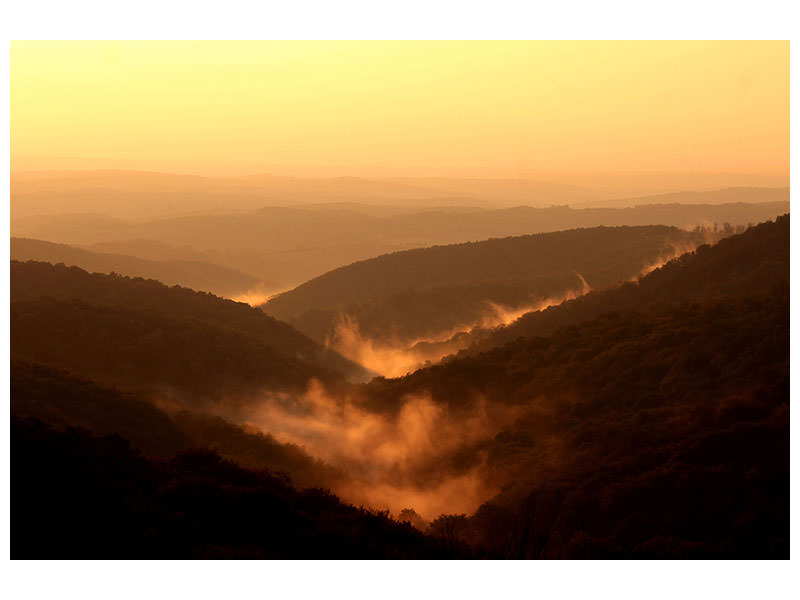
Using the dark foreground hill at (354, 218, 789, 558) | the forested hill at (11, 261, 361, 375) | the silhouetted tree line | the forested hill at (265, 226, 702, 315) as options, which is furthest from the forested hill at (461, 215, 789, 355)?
the forested hill at (265, 226, 702, 315)

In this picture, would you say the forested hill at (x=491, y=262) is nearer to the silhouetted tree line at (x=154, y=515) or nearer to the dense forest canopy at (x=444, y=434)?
the dense forest canopy at (x=444, y=434)

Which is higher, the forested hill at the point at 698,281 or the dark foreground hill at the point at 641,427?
the forested hill at the point at 698,281

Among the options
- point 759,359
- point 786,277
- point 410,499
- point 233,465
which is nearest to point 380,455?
point 410,499

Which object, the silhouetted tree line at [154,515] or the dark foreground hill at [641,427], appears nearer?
the silhouetted tree line at [154,515]

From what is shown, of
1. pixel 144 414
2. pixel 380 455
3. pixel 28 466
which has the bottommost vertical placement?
pixel 380 455

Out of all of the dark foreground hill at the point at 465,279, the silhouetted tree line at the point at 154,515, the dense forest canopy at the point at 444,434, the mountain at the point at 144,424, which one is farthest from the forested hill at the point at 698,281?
the silhouetted tree line at the point at 154,515

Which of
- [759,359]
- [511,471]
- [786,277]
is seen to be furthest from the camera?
[786,277]

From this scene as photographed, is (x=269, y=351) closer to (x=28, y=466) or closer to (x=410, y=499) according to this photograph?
(x=410, y=499)
